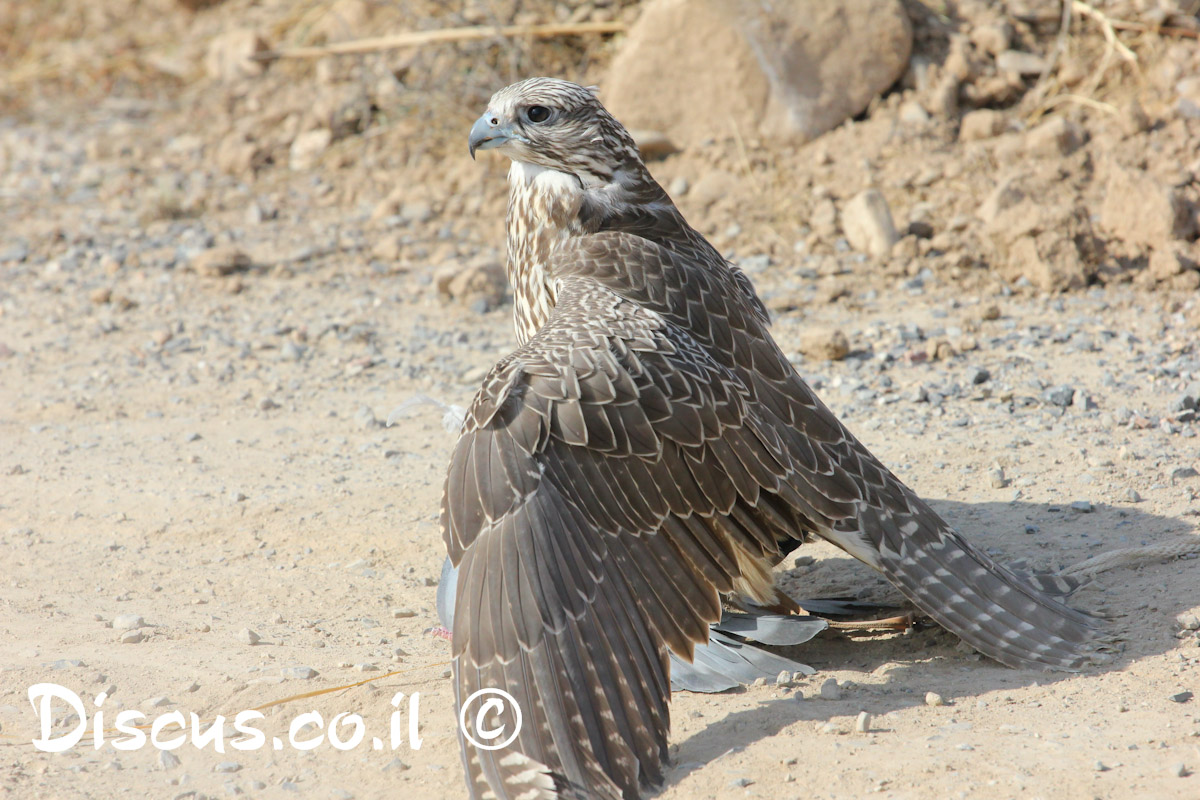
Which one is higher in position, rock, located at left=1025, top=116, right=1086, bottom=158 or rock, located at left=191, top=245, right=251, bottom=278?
rock, located at left=1025, top=116, right=1086, bottom=158

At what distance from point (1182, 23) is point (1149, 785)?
6.24 meters

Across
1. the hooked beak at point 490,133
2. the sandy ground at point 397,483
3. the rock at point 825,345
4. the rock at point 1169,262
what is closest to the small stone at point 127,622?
the sandy ground at point 397,483

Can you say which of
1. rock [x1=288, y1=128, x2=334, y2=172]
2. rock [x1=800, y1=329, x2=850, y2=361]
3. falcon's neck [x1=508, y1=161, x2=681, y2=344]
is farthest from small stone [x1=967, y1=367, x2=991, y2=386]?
rock [x1=288, y1=128, x2=334, y2=172]

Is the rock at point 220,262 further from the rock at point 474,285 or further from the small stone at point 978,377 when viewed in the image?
the small stone at point 978,377

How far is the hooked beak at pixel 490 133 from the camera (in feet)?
13.2

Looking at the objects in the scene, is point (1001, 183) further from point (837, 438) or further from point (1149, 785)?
point (1149, 785)

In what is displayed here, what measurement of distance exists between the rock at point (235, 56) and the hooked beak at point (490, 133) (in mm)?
6413

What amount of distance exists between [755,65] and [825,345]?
2.71m

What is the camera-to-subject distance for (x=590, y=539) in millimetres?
2980

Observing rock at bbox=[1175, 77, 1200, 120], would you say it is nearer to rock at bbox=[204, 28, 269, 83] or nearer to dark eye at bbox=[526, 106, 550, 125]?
dark eye at bbox=[526, 106, 550, 125]

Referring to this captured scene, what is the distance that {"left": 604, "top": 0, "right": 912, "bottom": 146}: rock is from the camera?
7523mm

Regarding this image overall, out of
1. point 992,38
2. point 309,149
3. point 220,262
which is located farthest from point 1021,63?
point 220,262

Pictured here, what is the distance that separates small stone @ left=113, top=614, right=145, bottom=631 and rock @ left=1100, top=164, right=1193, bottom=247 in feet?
17.9

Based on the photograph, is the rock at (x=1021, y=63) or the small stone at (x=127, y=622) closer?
the small stone at (x=127, y=622)
